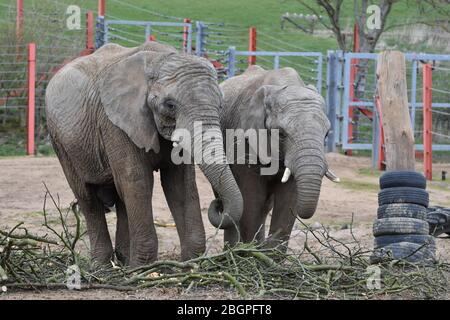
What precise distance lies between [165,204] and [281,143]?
4810mm

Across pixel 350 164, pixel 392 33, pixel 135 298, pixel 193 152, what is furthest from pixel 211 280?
pixel 392 33

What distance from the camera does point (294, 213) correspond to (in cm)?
1013

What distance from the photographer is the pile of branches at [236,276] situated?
8.02 m

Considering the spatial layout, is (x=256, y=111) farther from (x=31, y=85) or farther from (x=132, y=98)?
(x=31, y=85)

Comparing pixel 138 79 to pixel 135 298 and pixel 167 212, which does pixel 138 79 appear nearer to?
pixel 135 298

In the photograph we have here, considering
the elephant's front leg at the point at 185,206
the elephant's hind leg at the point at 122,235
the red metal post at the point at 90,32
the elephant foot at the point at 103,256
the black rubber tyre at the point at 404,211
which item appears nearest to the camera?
the elephant's front leg at the point at 185,206

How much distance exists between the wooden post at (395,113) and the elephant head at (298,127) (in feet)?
2.52

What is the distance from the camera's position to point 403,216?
32.4 ft

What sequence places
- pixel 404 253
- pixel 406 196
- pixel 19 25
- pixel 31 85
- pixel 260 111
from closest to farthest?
pixel 404 253 → pixel 406 196 → pixel 260 111 → pixel 31 85 → pixel 19 25

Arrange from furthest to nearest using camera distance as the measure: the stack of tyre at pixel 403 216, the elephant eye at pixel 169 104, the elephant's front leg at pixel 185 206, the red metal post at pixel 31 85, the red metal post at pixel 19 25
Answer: the red metal post at pixel 19 25 → the red metal post at pixel 31 85 → the stack of tyre at pixel 403 216 → the elephant's front leg at pixel 185 206 → the elephant eye at pixel 169 104

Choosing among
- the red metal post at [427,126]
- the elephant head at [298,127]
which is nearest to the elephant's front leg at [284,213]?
the elephant head at [298,127]

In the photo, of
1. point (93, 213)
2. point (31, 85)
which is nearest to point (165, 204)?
point (93, 213)

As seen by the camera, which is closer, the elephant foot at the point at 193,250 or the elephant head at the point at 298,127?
the elephant head at the point at 298,127

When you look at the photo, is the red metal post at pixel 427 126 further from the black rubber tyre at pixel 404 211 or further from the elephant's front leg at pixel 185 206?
the elephant's front leg at pixel 185 206
